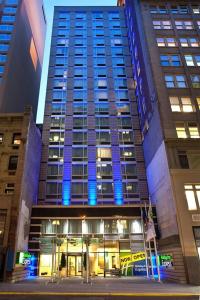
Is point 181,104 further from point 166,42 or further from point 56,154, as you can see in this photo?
point 56,154

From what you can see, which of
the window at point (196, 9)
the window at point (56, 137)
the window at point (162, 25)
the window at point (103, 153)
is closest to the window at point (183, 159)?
the window at point (103, 153)

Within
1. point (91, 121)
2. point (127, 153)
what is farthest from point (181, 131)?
point (91, 121)

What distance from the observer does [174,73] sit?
3778 centimetres

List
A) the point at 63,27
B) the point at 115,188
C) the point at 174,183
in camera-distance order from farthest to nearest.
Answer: the point at 63,27 → the point at 115,188 → the point at 174,183

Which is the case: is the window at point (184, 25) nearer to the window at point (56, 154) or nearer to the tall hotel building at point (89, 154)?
the tall hotel building at point (89, 154)

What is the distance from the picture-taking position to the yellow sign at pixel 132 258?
93.7ft

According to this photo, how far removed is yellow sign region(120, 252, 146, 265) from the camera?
93.7 feet

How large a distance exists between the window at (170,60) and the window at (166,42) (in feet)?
9.22

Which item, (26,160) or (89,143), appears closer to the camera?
(26,160)

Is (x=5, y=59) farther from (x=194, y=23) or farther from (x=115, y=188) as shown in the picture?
(x=194, y=23)

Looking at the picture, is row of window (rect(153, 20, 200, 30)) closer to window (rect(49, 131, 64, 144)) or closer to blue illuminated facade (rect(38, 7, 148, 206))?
blue illuminated facade (rect(38, 7, 148, 206))

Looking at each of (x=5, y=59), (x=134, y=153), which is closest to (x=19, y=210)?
(x=134, y=153)

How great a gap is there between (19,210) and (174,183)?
61.7 ft

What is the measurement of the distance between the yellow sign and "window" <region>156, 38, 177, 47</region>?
33.2 meters
